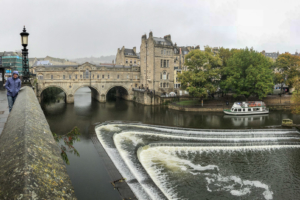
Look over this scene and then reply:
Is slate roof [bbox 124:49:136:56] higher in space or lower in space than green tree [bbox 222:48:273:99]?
higher

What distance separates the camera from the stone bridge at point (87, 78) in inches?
1953

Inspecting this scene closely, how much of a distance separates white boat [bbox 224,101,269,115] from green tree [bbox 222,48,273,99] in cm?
302

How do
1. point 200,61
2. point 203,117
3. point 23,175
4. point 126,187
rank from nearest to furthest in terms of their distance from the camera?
point 23,175 < point 126,187 < point 203,117 < point 200,61

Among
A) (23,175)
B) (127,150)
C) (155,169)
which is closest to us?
(23,175)

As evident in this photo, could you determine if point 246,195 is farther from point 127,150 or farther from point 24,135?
point 24,135

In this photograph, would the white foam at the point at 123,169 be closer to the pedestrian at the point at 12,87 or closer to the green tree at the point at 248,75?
the pedestrian at the point at 12,87

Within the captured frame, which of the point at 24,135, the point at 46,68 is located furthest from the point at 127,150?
the point at 46,68

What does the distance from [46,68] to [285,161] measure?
150ft

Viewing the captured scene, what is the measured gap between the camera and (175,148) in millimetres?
21031

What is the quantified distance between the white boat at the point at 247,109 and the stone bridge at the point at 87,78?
2584 centimetres

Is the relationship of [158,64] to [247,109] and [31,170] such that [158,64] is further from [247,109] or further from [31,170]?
[31,170]

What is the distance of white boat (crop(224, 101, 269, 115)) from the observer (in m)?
39.2

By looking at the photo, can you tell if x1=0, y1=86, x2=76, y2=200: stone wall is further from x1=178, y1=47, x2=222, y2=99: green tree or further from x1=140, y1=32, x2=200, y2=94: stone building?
x1=140, y1=32, x2=200, y2=94: stone building

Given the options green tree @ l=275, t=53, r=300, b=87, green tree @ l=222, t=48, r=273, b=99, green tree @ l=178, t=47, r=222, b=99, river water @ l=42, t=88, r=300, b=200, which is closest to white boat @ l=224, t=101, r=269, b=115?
green tree @ l=222, t=48, r=273, b=99
